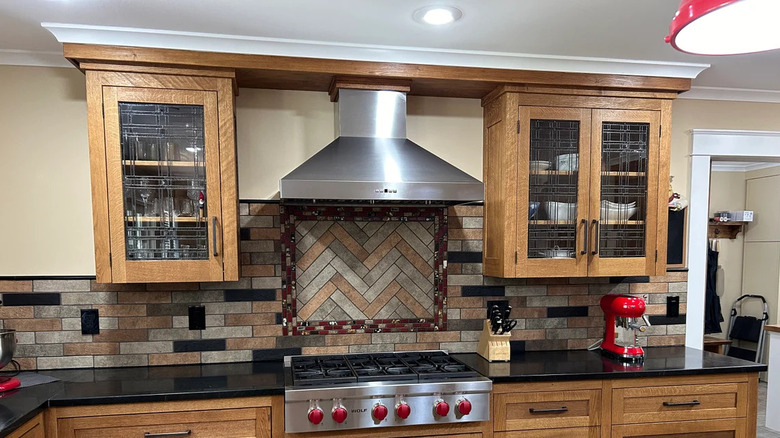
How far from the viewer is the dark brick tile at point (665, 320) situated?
2.81 m

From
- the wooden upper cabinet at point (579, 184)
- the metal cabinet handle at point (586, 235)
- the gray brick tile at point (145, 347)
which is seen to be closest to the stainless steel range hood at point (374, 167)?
the wooden upper cabinet at point (579, 184)

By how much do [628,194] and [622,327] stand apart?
0.72 metres

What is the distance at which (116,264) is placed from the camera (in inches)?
81.2

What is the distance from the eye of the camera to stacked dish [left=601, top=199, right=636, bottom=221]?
244 cm

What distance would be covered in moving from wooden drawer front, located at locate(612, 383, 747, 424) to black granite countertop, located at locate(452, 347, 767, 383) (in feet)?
0.27

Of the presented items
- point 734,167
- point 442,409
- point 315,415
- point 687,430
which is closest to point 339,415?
point 315,415

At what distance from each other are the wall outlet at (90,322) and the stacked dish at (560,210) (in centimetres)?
231

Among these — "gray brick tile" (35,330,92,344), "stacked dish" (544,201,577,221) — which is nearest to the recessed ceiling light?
"stacked dish" (544,201,577,221)

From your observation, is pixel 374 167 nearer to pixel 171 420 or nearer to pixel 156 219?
pixel 156 219

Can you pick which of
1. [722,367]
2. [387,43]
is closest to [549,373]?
[722,367]

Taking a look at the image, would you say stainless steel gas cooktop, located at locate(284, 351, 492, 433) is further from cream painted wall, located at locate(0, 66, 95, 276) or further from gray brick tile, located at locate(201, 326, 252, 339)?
cream painted wall, located at locate(0, 66, 95, 276)

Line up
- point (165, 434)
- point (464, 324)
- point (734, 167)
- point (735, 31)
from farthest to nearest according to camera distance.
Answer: point (734, 167), point (464, 324), point (165, 434), point (735, 31)

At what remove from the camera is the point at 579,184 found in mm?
2395

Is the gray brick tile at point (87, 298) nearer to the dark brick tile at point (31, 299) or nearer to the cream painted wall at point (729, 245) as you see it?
the dark brick tile at point (31, 299)
